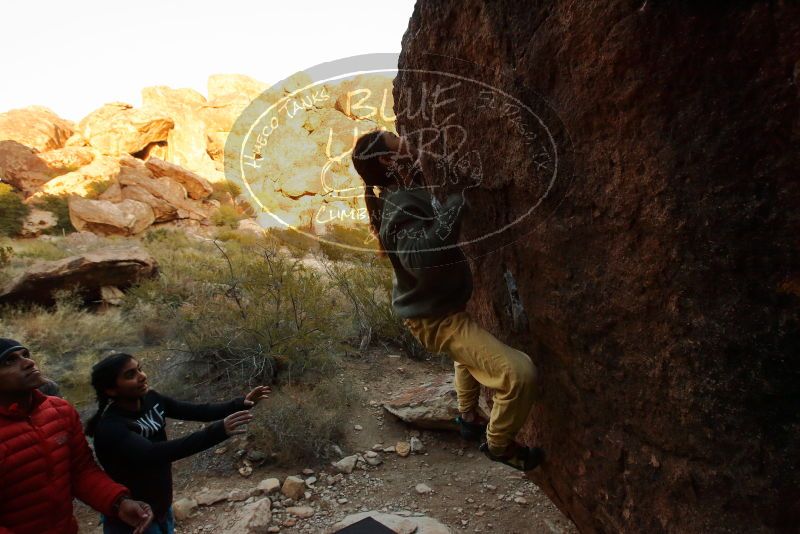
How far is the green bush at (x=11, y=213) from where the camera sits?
15.5 m

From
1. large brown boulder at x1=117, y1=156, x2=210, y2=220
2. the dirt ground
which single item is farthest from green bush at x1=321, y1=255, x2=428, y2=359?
large brown boulder at x1=117, y1=156, x2=210, y2=220

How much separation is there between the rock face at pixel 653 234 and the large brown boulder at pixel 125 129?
99.3 ft

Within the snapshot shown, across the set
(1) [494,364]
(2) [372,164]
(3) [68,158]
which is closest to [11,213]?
(3) [68,158]

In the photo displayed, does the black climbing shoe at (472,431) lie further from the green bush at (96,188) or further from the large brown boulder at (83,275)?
the green bush at (96,188)

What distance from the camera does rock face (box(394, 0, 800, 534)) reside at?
1188 millimetres

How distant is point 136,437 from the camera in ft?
6.31

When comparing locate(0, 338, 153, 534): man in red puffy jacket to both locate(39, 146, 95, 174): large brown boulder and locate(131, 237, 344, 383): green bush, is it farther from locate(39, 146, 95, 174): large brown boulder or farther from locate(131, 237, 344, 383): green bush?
locate(39, 146, 95, 174): large brown boulder

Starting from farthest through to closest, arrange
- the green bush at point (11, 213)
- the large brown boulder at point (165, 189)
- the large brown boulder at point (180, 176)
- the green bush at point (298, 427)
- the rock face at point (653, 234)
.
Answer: the large brown boulder at point (180, 176) < the large brown boulder at point (165, 189) < the green bush at point (11, 213) < the green bush at point (298, 427) < the rock face at point (653, 234)

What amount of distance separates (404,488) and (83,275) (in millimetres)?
7316

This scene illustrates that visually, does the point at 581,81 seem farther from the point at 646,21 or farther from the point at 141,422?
the point at 141,422

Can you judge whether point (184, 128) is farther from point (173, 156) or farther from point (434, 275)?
point (434, 275)

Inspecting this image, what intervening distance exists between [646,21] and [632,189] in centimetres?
46

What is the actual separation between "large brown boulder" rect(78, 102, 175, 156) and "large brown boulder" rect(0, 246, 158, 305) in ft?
72.4

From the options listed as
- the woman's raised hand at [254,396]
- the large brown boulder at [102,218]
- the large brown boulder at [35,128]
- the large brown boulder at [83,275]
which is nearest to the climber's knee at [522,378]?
the woman's raised hand at [254,396]
